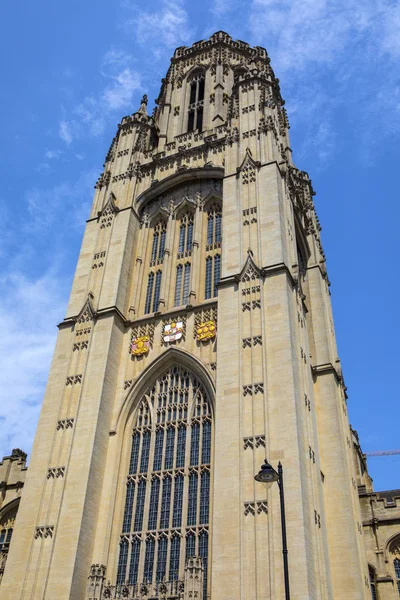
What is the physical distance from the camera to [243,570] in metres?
20.6

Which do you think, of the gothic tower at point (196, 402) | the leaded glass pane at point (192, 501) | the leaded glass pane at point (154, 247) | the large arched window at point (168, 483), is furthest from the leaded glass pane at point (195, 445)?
the leaded glass pane at point (154, 247)

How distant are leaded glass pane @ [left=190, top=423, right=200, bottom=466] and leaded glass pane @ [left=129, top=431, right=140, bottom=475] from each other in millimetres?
2865

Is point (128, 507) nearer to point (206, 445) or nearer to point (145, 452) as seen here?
point (145, 452)

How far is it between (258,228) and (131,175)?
479 inches

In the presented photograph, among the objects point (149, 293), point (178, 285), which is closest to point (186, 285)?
point (178, 285)

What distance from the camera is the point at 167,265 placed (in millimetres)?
34062

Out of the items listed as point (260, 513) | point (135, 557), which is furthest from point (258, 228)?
point (135, 557)

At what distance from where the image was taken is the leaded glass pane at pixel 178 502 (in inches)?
966

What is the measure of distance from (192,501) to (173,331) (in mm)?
8725

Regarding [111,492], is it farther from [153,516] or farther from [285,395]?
[285,395]

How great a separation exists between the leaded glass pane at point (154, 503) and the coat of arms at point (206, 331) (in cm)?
696

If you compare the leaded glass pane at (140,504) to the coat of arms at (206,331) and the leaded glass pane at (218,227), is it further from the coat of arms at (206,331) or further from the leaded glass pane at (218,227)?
the leaded glass pane at (218,227)

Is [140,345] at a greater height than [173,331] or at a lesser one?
lesser

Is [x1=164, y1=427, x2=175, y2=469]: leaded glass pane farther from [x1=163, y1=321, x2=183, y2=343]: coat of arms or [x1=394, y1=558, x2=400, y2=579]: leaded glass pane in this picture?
[x1=394, y1=558, x2=400, y2=579]: leaded glass pane
